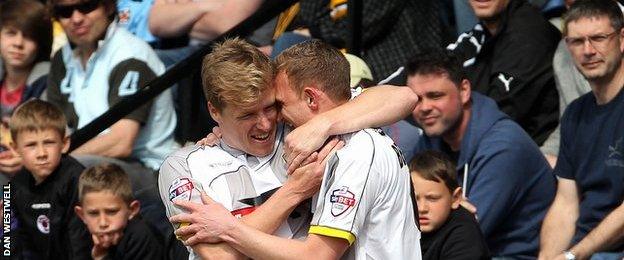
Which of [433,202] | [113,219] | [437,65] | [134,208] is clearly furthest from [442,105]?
[113,219]

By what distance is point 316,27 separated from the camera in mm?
8602

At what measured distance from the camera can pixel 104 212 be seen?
7430 mm

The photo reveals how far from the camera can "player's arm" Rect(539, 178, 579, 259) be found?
7.07 metres

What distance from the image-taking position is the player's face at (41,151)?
780cm

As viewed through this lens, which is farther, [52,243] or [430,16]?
[430,16]

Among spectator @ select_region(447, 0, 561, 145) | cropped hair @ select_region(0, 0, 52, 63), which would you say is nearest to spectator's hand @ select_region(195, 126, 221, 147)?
spectator @ select_region(447, 0, 561, 145)

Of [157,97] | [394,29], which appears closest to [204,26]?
[157,97]

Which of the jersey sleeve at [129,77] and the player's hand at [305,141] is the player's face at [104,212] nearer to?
the jersey sleeve at [129,77]

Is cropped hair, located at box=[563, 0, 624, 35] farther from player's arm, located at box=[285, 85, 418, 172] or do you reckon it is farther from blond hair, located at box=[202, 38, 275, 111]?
blond hair, located at box=[202, 38, 275, 111]

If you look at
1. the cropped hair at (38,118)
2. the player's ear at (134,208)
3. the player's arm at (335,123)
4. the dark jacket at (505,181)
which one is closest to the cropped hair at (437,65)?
the dark jacket at (505,181)

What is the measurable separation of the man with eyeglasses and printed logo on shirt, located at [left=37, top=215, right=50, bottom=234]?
105 inches

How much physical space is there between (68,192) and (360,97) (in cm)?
306

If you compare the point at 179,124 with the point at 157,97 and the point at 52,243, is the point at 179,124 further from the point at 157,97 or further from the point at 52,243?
the point at 52,243

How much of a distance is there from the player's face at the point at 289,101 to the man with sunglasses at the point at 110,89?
3.04m
